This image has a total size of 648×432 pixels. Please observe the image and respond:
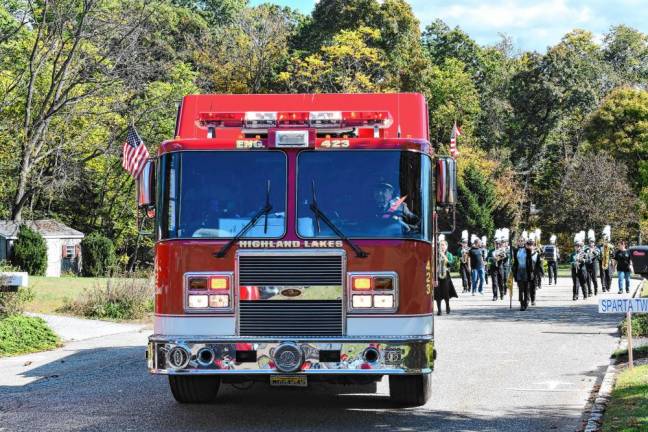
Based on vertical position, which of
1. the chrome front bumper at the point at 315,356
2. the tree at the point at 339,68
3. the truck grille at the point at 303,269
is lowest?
the chrome front bumper at the point at 315,356

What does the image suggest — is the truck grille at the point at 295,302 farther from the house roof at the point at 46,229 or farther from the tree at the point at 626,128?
the tree at the point at 626,128

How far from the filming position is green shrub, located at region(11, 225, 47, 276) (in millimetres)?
47219

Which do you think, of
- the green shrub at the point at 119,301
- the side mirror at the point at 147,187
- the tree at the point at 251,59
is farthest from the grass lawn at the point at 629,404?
the tree at the point at 251,59

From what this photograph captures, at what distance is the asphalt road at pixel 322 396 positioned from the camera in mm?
10258

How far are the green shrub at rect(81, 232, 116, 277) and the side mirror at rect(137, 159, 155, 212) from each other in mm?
42225

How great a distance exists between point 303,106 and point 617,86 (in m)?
78.9

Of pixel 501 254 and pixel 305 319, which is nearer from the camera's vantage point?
pixel 305 319

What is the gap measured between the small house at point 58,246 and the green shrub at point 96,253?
2.17 m

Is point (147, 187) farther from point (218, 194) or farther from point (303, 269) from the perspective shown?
point (303, 269)

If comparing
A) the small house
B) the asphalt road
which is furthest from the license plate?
the small house

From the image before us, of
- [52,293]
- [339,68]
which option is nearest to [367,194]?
[52,293]

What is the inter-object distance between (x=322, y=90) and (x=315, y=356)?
186 ft

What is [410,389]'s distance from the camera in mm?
10977

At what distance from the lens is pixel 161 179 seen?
33.1 ft
